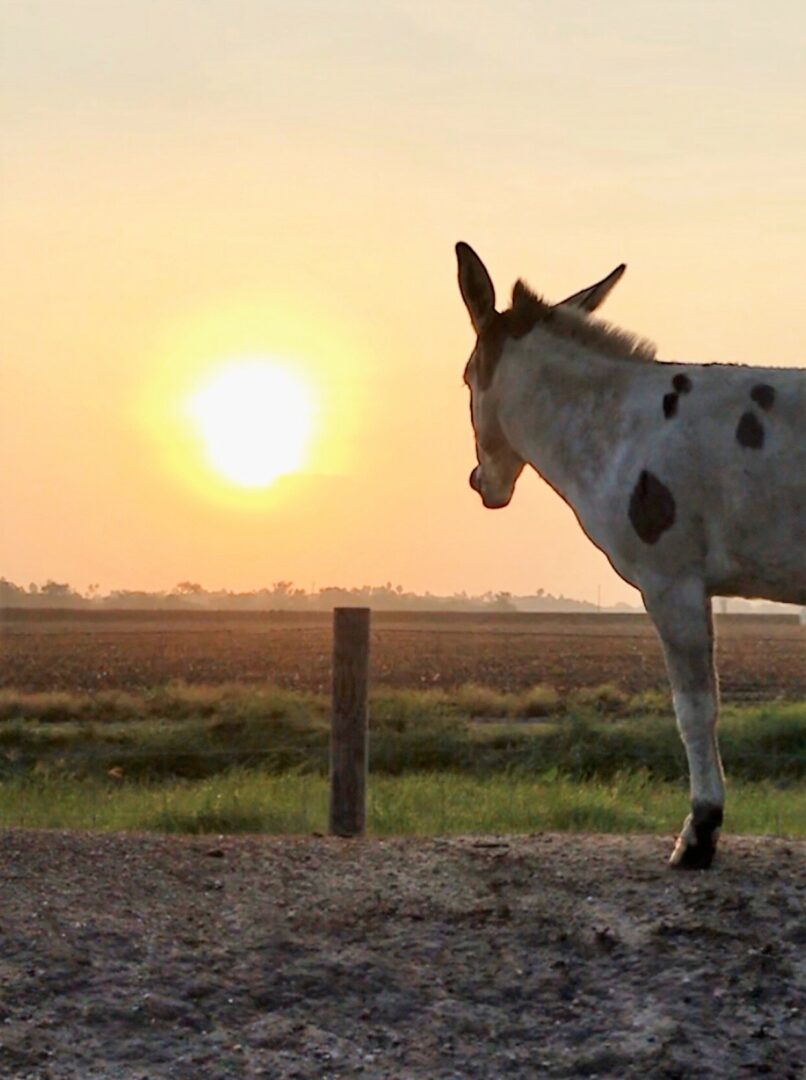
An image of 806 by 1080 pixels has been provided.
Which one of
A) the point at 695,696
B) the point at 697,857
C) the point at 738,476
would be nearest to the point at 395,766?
the point at 697,857

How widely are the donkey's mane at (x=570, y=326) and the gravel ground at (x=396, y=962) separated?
97.1 inches

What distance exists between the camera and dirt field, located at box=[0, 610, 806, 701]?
149 feet

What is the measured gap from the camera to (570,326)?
8188mm

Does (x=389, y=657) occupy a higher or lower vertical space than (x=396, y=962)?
higher

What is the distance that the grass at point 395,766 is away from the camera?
11000 mm

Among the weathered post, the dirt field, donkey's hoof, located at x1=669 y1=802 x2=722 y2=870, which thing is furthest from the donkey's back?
the dirt field

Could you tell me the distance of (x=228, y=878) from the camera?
732cm

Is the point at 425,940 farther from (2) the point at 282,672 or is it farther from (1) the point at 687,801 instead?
(2) the point at 282,672

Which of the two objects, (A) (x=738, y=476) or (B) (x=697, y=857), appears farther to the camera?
(B) (x=697, y=857)

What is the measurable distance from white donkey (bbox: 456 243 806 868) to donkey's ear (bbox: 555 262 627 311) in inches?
20.5

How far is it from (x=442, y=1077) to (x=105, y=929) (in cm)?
178

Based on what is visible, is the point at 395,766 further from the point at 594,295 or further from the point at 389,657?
the point at 389,657

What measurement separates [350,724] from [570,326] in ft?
8.43

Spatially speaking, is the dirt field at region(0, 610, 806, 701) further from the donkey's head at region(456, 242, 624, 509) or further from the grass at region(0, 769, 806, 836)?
the donkey's head at region(456, 242, 624, 509)
